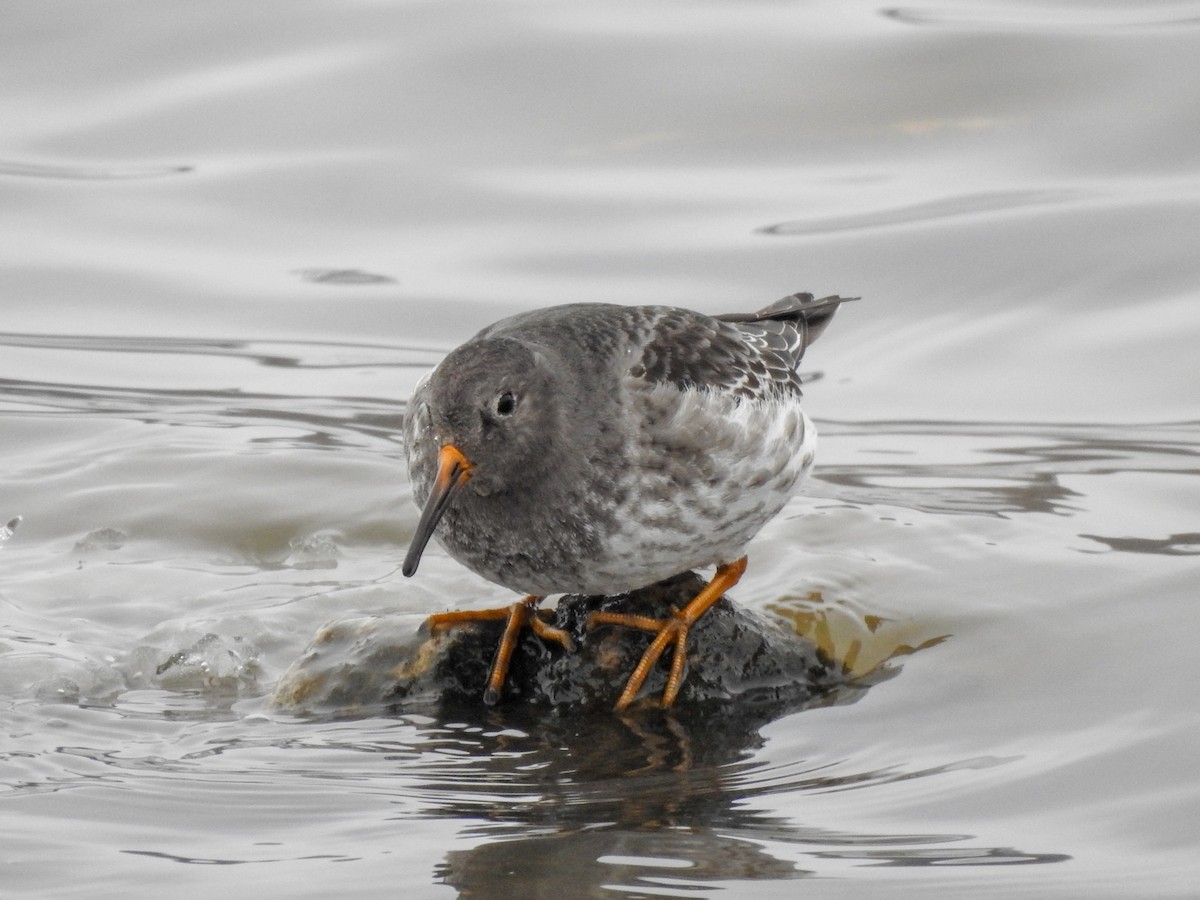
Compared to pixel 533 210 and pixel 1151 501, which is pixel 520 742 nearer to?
pixel 1151 501

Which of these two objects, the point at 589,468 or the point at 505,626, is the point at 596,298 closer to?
the point at 505,626

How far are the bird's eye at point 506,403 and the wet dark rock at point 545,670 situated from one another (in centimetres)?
103

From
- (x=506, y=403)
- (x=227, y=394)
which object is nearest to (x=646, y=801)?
(x=506, y=403)

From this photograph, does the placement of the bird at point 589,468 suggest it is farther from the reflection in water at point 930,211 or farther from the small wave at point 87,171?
the small wave at point 87,171

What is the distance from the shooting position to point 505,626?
7.14 meters

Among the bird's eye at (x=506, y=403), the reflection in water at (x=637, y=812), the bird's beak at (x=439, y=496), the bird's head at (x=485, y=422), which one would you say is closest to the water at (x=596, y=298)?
the reflection in water at (x=637, y=812)

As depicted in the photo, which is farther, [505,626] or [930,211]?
[930,211]

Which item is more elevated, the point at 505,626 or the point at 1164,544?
the point at 1164,544

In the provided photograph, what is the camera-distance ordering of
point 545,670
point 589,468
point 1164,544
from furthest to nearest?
point 1164,544, point 545,670, point 589,468

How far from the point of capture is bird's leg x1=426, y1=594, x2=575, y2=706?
691cm

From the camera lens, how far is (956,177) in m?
13.7

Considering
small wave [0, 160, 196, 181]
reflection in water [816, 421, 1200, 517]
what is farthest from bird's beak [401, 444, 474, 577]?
small wave [0, 160, 196, 181]

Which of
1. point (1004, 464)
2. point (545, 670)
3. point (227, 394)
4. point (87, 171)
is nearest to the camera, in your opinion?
point (545, 670)

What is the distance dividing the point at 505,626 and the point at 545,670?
280 millimetres
